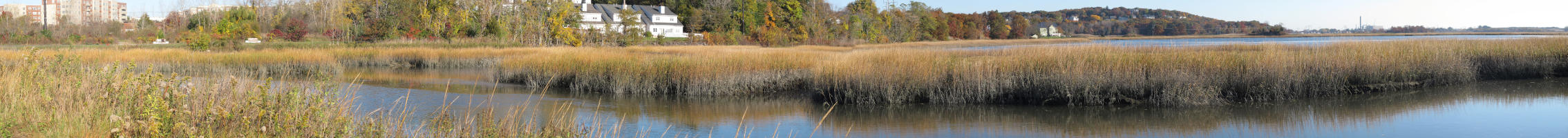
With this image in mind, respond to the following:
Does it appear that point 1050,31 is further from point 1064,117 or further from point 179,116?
point 179,116

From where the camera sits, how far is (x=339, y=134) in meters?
4.50

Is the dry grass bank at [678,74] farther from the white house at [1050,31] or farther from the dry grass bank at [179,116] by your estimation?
the white house at [1050,31]

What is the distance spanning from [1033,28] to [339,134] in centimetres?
8479

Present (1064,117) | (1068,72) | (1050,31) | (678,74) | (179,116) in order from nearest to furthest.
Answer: (179,116) < (1064,117) < (1068,72) < (678,74) < (1050,31)

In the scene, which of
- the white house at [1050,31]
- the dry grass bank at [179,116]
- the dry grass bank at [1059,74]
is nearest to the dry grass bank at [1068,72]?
the dry grass bank at [1059,74]

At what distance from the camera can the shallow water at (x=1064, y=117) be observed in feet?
27.1

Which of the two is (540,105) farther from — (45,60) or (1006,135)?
(1006,135)

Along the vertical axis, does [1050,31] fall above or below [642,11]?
below

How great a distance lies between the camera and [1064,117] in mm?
9289

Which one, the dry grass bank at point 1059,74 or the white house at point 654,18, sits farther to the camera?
the white house at point 654,18

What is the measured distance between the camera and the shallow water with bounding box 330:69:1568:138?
325 inches

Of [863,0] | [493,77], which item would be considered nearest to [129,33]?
[863,0]

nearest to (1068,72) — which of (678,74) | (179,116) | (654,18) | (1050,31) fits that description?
A: (678,74)

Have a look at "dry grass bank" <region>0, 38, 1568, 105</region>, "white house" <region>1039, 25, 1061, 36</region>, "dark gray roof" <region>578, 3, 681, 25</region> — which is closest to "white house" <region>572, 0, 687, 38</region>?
"dark gray roof" <region>578, 3, 681, 25</region>
